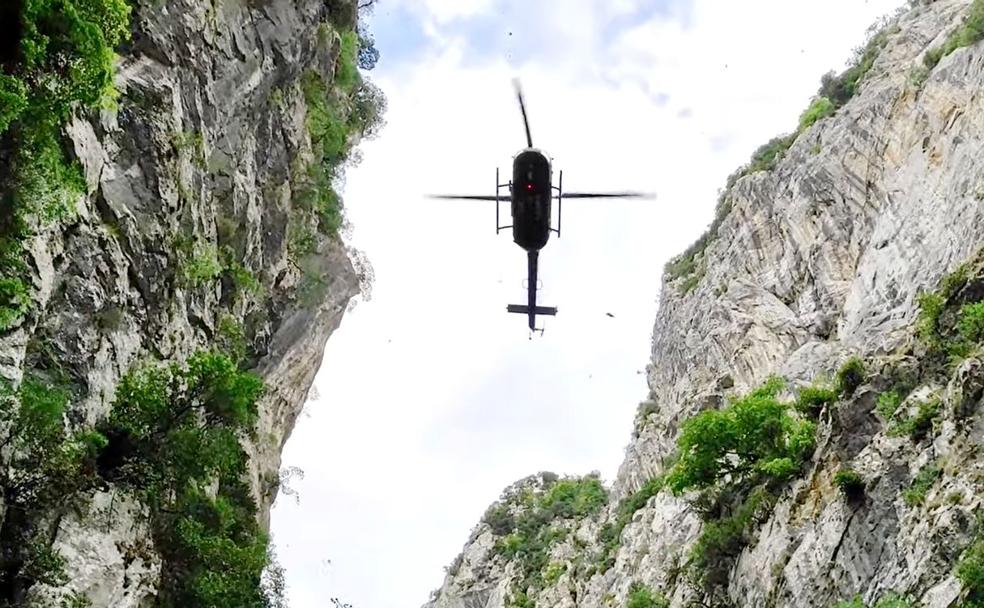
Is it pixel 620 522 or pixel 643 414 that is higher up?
pixel 643 414

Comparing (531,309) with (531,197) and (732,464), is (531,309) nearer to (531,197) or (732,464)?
(531,197)

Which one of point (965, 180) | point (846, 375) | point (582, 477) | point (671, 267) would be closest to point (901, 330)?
point (846, 375)

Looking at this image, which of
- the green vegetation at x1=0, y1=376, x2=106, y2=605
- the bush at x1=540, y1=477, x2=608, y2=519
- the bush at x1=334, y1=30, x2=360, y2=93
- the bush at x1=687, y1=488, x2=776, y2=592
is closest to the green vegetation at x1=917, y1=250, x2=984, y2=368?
the bush at x1=687, y1=488, x2=776, y2=592

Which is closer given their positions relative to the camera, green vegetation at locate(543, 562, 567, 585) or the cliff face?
the cliff face

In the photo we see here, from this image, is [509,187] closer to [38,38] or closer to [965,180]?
[38,38]

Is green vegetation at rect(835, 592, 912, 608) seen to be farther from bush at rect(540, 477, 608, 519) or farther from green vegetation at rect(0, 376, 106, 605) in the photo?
bush at rect(540, 477, 608, 519)

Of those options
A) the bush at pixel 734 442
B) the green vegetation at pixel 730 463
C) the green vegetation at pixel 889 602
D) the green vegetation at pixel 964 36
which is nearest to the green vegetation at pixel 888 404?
the green vegetation at pixel 730 463

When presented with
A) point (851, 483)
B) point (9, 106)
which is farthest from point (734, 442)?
point (9, 106)
